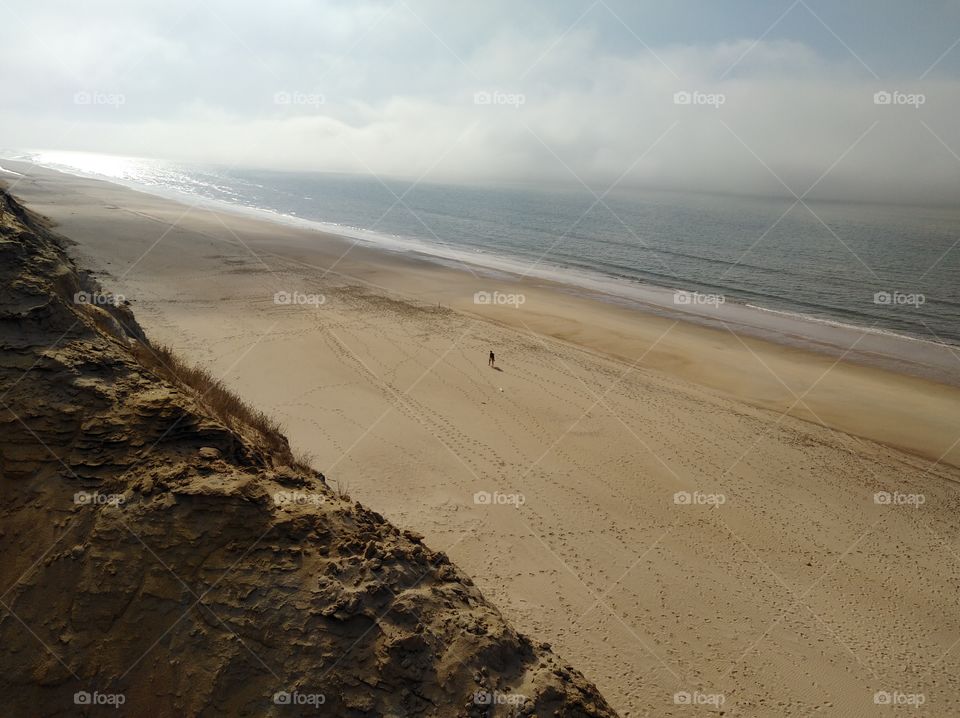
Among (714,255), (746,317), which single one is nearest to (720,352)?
(746,317)

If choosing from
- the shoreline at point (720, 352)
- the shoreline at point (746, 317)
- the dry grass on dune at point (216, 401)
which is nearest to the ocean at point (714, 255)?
the shoreline at point (746, 317)

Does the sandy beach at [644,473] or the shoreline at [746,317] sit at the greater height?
the shoreline at [746,317]

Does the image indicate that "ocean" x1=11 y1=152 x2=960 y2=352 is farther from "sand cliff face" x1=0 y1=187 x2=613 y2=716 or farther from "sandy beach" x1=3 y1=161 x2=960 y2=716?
"sand cliff face" x1=0 y1=187 x2=613 y2=716

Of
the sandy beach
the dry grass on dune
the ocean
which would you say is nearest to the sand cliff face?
the dry grass on dune

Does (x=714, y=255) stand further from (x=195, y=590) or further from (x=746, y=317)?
(x=195, y=590)

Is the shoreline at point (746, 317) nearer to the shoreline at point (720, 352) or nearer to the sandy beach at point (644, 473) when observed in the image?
the shoreline at point (720, 352)

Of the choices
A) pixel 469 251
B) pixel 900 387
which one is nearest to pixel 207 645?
pixel 900 387
